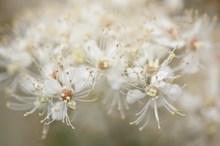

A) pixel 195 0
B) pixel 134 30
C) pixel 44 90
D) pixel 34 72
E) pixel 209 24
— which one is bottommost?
pixel 44 90

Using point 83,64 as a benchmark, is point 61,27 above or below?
above

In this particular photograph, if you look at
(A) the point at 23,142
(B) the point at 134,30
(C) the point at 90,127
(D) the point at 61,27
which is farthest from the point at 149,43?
(A) the point at 23,142

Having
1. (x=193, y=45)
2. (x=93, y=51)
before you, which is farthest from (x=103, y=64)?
(x=193, y=45)

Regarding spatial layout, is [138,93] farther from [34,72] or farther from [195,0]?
[195,0]

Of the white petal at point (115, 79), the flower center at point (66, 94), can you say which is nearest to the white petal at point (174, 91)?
the white petal at point (115, 79)

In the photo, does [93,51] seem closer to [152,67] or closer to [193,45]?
[152,67]

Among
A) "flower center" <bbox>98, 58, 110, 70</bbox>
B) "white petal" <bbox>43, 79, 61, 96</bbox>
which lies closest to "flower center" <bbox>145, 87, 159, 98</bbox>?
"flower center" <bbox>98, 58, 110, 70</bbox>

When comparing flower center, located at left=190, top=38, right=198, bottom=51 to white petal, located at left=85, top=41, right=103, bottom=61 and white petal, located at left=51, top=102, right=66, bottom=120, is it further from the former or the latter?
white petal, located at left=51, top=102, right=66, bottom=120

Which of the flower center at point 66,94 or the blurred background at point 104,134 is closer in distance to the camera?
the flower center at point 66,94

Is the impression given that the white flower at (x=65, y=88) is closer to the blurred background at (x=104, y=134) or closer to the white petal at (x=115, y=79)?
the white petal at (x=115, y=79)

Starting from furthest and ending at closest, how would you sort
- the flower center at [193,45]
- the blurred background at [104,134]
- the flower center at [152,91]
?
the blurred background at [104,134] < the flower center at [193,45] < the flower center at [152,91]

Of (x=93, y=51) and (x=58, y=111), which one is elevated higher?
(x=93, y=51)
